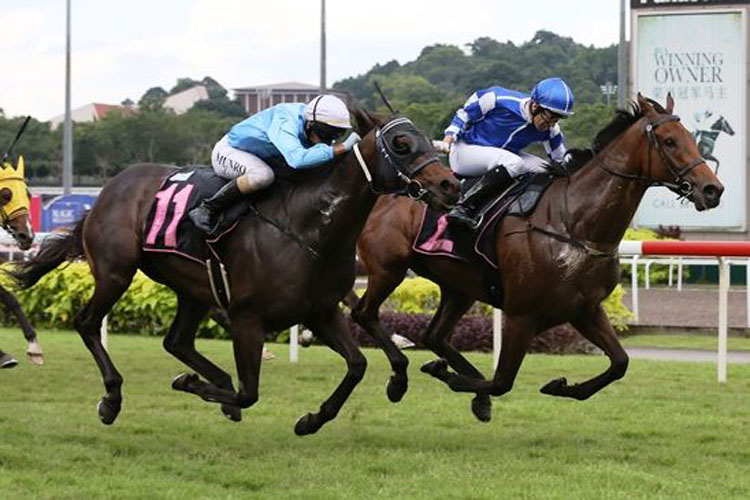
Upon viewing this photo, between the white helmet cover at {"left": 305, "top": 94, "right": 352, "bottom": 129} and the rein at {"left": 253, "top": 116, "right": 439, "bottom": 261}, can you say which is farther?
the white helmet cover at {"left": 305, "top": 94, "right": 352, "bottom": 129}

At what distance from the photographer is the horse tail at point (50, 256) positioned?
8.44 metres

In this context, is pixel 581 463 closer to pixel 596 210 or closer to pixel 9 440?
pixel 596 210

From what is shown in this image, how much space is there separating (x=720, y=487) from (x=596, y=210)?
5.39ft

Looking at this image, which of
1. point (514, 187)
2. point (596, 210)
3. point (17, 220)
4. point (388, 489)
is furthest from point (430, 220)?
point (17, 220)

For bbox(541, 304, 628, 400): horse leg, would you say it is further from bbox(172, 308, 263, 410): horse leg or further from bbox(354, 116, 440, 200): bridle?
bbox(172, 308, 263, 410): horse leg

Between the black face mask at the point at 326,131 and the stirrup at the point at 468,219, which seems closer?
the black face mask at the point at 326,131

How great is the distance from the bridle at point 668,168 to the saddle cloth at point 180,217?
2053 mm

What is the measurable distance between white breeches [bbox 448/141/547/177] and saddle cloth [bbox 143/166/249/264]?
134 cm

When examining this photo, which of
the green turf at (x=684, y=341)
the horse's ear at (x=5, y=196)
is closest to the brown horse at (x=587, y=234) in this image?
the horse's ear at (x=5, y=196)

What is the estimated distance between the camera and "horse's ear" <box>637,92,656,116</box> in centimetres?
697

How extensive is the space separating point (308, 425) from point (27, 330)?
12.1 ft

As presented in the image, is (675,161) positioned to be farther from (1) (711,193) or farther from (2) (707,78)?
(2) (707,78)

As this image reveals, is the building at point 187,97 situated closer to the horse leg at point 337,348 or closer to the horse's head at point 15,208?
the horse's head at point 15,208

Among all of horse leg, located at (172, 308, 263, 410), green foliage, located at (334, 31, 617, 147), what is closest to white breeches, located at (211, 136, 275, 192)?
horse leg, located at (172, 308, 263, 410)
